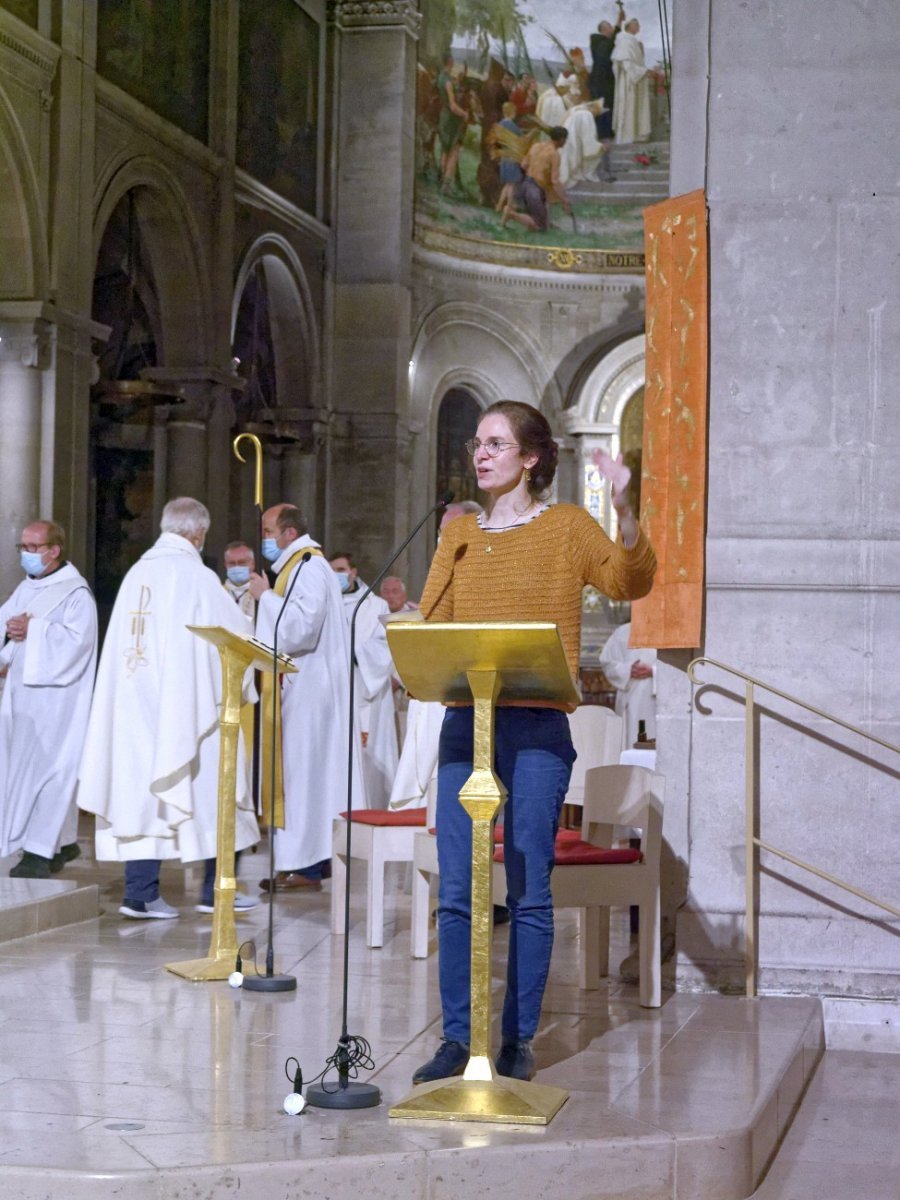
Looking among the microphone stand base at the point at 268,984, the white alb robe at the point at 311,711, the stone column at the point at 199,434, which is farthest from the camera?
the stone column at the point at 199,434

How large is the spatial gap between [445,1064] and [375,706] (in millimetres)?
6271

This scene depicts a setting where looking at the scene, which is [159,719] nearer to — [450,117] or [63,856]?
[63,856]

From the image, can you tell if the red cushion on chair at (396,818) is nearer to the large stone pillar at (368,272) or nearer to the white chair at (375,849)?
the white chair at (375,849)

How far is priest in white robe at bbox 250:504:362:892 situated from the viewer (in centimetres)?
785

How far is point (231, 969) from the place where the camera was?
5.71 metres

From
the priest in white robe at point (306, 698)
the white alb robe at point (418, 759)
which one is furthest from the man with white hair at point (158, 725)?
the white alb robe at point (418, 759)

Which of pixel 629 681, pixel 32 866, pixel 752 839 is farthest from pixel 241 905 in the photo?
pixel 629 681

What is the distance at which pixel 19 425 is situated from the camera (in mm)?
12219

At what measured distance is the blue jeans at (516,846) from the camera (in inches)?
161

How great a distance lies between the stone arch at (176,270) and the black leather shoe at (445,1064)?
1145 centimetres

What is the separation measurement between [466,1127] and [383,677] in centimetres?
620

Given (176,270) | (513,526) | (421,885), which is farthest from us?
(176,270)

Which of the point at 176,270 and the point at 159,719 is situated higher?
the point at 176,270

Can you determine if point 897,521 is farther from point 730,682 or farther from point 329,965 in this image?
point 329,965
